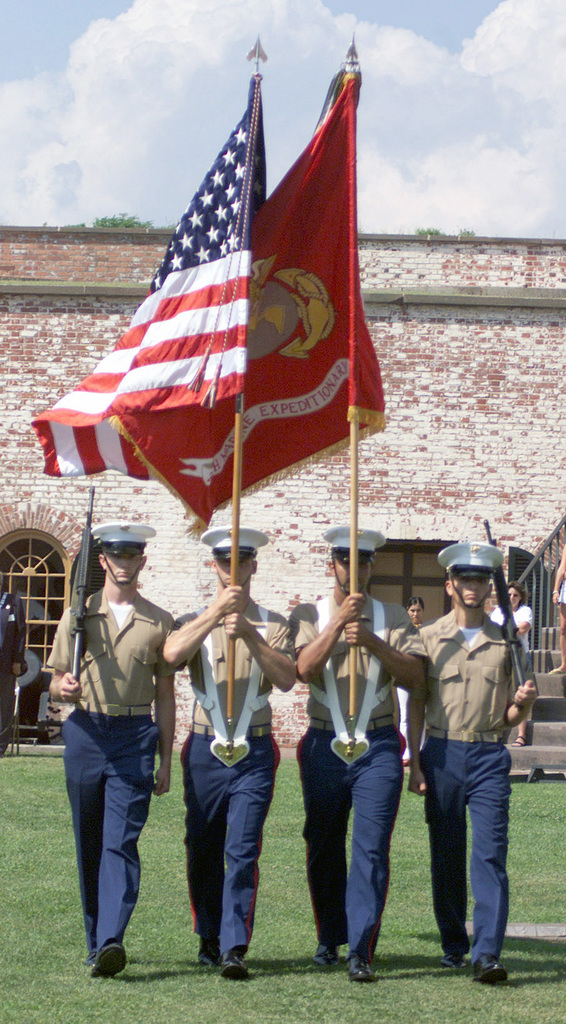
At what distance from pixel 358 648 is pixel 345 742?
0.44m

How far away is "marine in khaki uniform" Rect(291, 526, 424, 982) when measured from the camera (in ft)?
18.7

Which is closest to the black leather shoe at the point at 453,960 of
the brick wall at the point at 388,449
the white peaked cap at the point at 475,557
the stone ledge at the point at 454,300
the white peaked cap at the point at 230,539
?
the white peaked cap at the point at 475,557

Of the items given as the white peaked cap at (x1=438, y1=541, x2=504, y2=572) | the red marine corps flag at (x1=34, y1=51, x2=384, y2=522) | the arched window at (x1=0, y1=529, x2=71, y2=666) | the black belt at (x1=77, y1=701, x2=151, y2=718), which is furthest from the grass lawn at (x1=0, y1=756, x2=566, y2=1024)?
the arched window at (x1=0, y1=529, x2=71, y2=666)

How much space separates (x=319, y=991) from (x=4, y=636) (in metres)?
7.54

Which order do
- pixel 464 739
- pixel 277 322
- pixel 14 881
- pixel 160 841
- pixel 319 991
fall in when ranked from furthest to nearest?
pixel 160 841 → pixel 14 881 → pixel 277 322 → pixel 464 739 → pixel 319 991

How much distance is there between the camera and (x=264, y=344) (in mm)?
7004

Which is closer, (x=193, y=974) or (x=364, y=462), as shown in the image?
(x=193, y=974)

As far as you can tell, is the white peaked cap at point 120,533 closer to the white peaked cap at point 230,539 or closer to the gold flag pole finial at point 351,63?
the white peaked cap at point 230,539

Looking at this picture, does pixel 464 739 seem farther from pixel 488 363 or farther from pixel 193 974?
pixel 488 363

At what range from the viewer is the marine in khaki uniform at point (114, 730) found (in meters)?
5.66

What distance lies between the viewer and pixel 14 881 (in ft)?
25.5

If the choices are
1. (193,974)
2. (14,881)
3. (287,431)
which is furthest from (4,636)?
(193,974)

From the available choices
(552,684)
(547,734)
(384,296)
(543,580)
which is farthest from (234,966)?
(384,296)

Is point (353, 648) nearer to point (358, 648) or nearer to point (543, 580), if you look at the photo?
point (358, 648)
